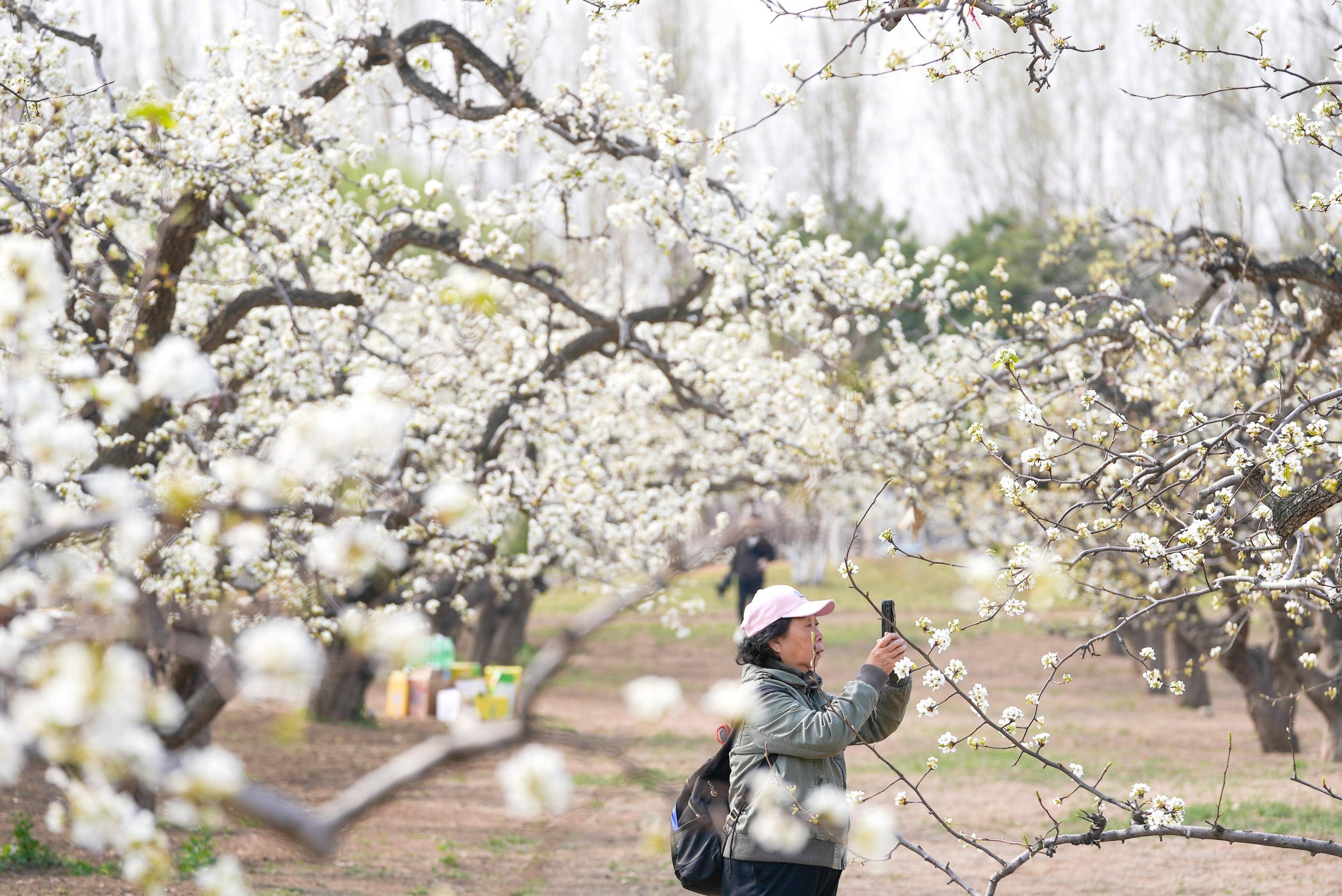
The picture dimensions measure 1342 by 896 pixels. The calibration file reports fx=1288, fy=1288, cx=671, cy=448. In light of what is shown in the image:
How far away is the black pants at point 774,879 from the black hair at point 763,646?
531 millimetres

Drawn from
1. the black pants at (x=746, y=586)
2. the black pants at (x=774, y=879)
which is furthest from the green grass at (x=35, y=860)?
the black pants at (x=746, y=586)

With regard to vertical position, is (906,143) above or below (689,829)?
above

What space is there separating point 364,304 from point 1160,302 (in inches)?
377

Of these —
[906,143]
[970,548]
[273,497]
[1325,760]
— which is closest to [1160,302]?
[970,548]

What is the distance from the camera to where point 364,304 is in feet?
26.1

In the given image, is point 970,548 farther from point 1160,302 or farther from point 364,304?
point 364,304

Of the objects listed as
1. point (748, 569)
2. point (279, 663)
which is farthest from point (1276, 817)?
point (748, 569)

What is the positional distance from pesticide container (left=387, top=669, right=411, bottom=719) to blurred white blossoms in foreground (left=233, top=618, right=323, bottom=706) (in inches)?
498

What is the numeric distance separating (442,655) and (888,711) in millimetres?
11030

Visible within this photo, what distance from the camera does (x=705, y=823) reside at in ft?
11.6

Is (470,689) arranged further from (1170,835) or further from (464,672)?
(1170,835)

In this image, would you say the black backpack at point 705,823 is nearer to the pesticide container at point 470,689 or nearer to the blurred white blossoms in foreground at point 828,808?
the blurred white blossoms in foreground at point 828,808

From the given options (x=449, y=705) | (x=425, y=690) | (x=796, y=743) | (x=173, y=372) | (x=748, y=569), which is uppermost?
(x=748, y=569)

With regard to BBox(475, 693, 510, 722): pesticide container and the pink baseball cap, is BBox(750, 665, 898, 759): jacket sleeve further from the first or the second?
BBox(475, 693, 510, 722): pesticide container
